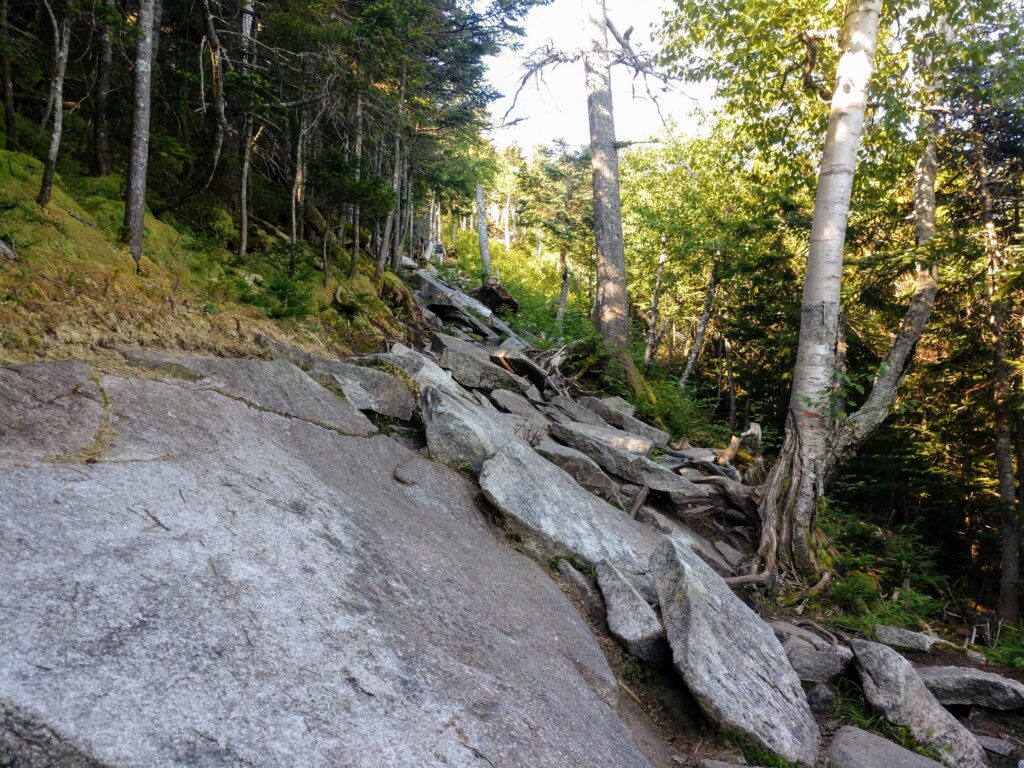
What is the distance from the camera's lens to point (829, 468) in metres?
8.09

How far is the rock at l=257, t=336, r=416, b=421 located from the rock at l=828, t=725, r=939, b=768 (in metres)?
4.22

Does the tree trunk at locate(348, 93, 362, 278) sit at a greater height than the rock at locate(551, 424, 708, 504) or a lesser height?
greater

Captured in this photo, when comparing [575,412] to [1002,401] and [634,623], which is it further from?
A: [1002,401]

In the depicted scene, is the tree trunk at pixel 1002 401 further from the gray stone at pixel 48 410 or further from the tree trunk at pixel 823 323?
the gray stone at pixel 48 410

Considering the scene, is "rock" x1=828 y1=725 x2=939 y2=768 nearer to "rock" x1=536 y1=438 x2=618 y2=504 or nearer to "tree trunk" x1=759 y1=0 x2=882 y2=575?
"rock" x1=536 y1=438 x2=618 y2=504

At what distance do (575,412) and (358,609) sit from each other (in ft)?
20.5

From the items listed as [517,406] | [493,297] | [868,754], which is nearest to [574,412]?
[517,406]

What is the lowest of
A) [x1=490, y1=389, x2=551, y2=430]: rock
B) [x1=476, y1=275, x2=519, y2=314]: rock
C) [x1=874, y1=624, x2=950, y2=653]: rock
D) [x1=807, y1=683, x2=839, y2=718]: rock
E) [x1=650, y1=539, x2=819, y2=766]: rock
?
[x1=874, y1=624, x2=950, y2=653]: rock

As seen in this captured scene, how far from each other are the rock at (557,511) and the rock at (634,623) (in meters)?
0.40

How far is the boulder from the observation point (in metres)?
8.38

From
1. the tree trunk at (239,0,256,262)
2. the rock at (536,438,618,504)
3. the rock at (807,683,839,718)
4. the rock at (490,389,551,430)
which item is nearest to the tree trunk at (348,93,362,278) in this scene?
the tree trunk at (239,0,256,262)

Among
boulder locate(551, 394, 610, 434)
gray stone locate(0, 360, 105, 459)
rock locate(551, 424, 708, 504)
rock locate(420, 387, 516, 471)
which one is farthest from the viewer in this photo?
boulder locate(551, 394, 610, 434)

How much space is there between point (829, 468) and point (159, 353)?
8.45 metres

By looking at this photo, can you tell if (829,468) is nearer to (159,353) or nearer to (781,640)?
(781,640)
